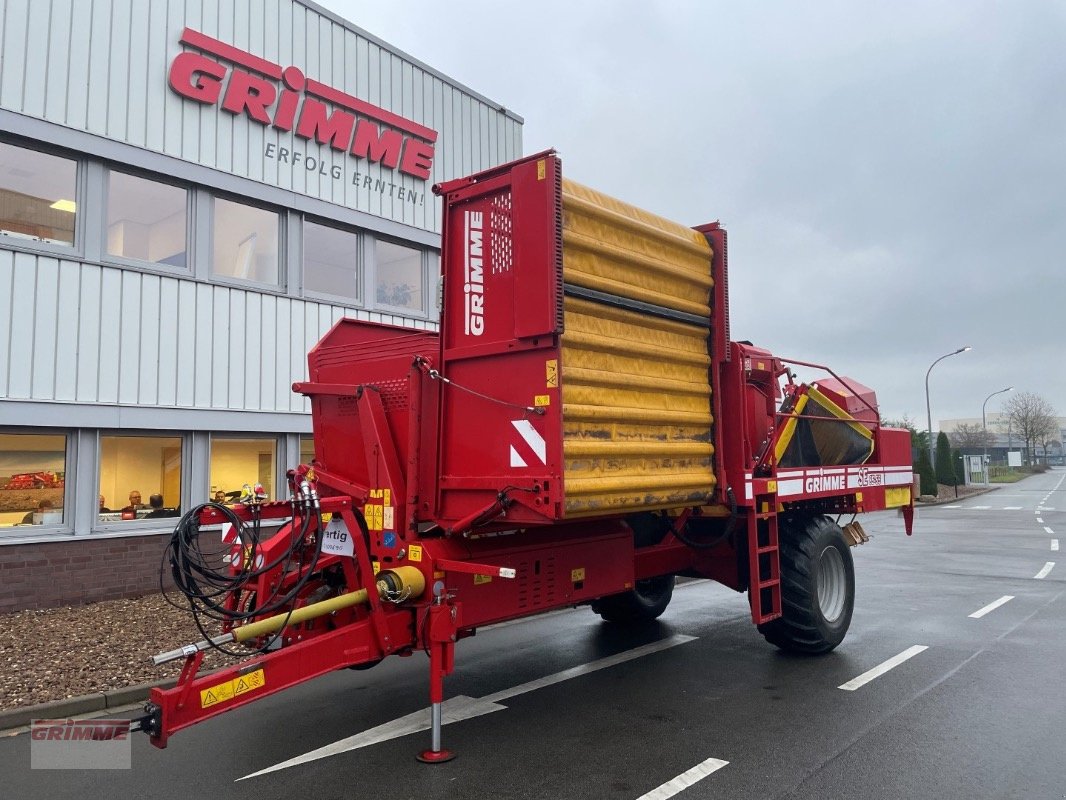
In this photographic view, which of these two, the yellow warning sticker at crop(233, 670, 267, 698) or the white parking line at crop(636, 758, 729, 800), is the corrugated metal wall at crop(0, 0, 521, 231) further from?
the white parking line at crop(636, 758, 729, 800)

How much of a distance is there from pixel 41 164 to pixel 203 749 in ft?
23.8

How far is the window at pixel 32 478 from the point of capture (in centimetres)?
841

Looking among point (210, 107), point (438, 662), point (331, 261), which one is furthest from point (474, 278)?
point (331, 261)

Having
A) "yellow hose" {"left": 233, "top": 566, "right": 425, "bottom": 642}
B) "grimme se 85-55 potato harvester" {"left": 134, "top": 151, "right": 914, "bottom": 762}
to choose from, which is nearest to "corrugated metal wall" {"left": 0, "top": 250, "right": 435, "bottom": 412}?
"grimme se 85-55 potato harvester" {"left": 134, "top": 151, "right": 914, "bottom": 762}

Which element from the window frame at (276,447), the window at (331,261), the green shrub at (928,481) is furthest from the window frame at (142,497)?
the green shrub at (928,481)

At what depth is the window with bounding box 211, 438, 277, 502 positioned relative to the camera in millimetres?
10258

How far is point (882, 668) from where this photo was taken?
6.39 metres

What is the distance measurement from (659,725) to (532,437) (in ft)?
7.35

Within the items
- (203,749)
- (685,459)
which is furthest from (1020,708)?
(203,749)

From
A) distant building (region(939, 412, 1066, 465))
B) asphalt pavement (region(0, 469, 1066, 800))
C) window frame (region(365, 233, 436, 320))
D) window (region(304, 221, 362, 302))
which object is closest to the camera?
asphalt pavement (region(0, 469, 1066, 800))

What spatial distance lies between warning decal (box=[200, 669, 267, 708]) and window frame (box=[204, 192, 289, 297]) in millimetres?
7340

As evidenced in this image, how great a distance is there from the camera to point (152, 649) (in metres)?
6.91

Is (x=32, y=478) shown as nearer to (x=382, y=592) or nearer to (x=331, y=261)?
(x=331, y=261)

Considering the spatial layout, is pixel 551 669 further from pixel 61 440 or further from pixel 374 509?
pixel 61 440
